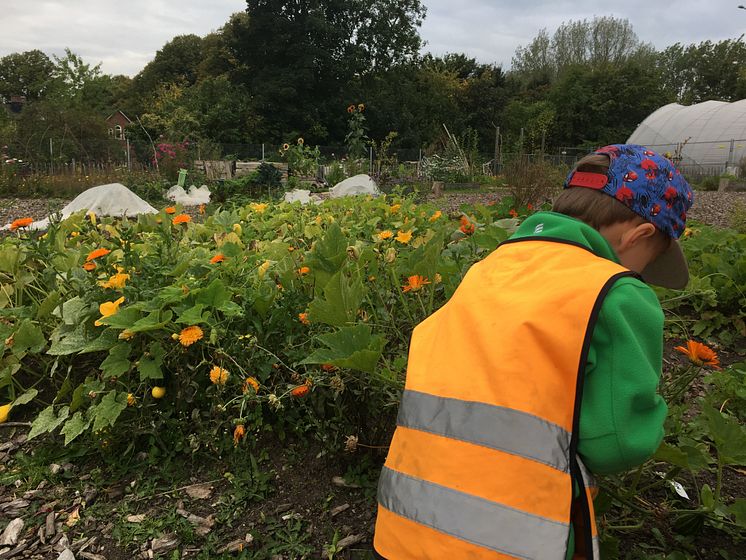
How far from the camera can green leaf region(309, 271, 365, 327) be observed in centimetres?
147

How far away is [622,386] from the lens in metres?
0.96

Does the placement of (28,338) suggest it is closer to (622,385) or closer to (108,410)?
(108,410)

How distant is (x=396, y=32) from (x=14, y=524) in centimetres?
3507

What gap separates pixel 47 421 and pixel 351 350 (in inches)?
50.2

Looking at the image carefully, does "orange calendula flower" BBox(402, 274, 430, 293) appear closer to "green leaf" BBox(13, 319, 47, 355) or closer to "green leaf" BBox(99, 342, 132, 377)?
"green leaf" BBox(99, 342, 132, 377)

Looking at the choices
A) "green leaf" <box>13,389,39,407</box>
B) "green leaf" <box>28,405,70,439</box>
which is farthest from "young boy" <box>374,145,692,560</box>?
"green leaf" <box>13,389,39,407</box>

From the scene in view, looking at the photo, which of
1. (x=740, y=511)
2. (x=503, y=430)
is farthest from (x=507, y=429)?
(x=740, y=511)

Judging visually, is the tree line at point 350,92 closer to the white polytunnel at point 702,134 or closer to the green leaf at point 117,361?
the white polytunnel at point 702,134

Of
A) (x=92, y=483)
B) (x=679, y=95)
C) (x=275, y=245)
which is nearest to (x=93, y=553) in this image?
(x=92, y=483)

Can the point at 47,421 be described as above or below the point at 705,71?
below

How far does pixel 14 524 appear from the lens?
1742mm

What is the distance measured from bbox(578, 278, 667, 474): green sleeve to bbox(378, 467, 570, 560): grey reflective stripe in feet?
0.51

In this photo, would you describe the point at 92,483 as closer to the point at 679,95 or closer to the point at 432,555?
the point at 432,555

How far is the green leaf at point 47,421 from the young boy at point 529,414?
1.34 m
